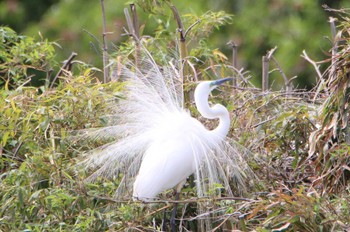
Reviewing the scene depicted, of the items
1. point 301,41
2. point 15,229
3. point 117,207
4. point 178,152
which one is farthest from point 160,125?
point 301,41

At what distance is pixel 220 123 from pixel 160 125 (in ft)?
0.77

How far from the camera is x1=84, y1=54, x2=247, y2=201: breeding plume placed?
366cm

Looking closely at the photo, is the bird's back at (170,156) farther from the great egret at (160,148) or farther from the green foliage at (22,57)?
the green foliage at (22,57)

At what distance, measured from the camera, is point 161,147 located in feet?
12.3

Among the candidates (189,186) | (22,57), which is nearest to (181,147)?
(189,186)

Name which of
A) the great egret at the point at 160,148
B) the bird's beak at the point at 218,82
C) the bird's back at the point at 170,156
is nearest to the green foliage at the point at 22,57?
the great egret at the point at 160,148

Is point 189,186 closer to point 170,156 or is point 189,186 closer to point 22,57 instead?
point 170,156

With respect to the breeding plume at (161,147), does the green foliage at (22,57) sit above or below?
above

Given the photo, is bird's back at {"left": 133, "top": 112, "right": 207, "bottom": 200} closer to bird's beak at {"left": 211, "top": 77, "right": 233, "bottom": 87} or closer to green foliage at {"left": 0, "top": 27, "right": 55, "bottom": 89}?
bird's beak at {"left": 211, "top": 77, "right": 233, "bottom": 87}

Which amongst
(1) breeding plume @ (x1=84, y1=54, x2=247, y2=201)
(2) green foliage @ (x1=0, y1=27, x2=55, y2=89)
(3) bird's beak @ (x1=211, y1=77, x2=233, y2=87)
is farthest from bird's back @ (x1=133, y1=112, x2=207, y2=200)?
Answer: (2) green foliage @ (x1=0, y1=27, x2=55, y2=89)

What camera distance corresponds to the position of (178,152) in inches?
148

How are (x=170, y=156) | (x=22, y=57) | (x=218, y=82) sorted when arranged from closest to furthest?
(x=170, y=156) → (x=218, y=82) → (x=22, y=57)

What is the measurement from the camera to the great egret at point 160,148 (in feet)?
12.0

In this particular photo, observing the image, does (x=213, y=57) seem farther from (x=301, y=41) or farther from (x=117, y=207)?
(x=301, y=41)
